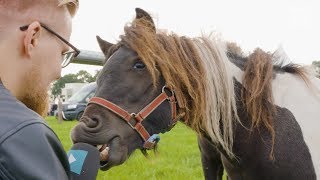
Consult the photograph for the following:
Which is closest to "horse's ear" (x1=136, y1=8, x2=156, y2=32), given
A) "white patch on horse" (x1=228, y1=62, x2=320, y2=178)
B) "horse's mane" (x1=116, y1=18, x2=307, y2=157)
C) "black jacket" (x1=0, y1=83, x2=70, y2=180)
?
"horse's mane" (x1=116, y1=18, x2=307, y2=157)

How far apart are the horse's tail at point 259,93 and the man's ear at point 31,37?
2.02 meters

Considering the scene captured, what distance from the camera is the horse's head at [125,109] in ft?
8.68

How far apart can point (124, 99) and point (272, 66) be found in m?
1.00

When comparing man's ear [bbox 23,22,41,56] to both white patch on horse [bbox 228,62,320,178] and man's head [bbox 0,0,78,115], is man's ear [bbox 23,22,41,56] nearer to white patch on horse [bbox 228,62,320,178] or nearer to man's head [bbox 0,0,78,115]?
man's head [bbox 0,0,78,115]

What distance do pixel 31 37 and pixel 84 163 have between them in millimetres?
344

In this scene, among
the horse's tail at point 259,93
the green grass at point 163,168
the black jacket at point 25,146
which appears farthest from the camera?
the green grass at point 163,168

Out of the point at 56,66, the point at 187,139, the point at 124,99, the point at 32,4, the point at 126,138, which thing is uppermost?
the point at 32,4

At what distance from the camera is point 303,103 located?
2889mm

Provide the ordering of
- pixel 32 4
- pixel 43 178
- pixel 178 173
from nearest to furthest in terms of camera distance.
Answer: pixel 43 178
pixel 32 4
pixel 178 173

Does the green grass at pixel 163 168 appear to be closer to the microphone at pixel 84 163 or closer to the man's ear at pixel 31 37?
the microphone at pixel 84 163

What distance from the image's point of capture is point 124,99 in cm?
271

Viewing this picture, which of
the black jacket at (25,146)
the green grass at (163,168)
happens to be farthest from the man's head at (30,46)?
the green grass at (163,168)

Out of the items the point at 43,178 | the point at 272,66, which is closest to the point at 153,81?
the point at 272,66

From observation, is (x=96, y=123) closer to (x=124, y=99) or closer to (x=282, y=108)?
(x=124, y=99)
